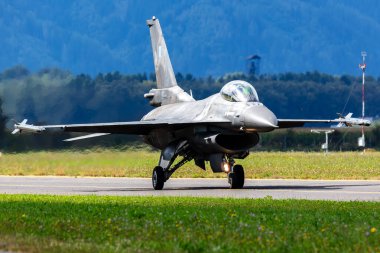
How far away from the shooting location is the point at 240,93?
29.4 metres

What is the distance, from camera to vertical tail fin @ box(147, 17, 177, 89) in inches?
1415

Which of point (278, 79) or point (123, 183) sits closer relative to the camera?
point (123, 183)

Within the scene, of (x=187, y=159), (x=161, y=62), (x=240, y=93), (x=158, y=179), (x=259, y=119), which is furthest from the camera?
(x=161, y=62)

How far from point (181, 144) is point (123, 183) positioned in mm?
4633

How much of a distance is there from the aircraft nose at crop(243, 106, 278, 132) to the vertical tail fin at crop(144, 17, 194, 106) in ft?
Answer: 20.6

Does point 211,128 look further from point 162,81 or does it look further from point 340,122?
point 162,81

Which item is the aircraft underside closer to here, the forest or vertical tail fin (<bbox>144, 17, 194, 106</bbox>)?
vertical tail fin (<bbox>144, 17, 194, 106</bbox>)

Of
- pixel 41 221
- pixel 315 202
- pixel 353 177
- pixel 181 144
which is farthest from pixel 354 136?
pixel 41 221

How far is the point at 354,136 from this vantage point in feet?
269

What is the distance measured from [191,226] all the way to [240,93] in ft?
43.4

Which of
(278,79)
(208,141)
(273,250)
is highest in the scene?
(278,79)

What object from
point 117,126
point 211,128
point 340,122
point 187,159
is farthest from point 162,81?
point 340,122

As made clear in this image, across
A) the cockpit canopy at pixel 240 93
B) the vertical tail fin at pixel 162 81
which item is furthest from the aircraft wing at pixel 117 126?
the vertical tail fin at pixel 162 81

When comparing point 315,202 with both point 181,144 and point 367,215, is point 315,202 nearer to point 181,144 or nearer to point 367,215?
point 367,215
